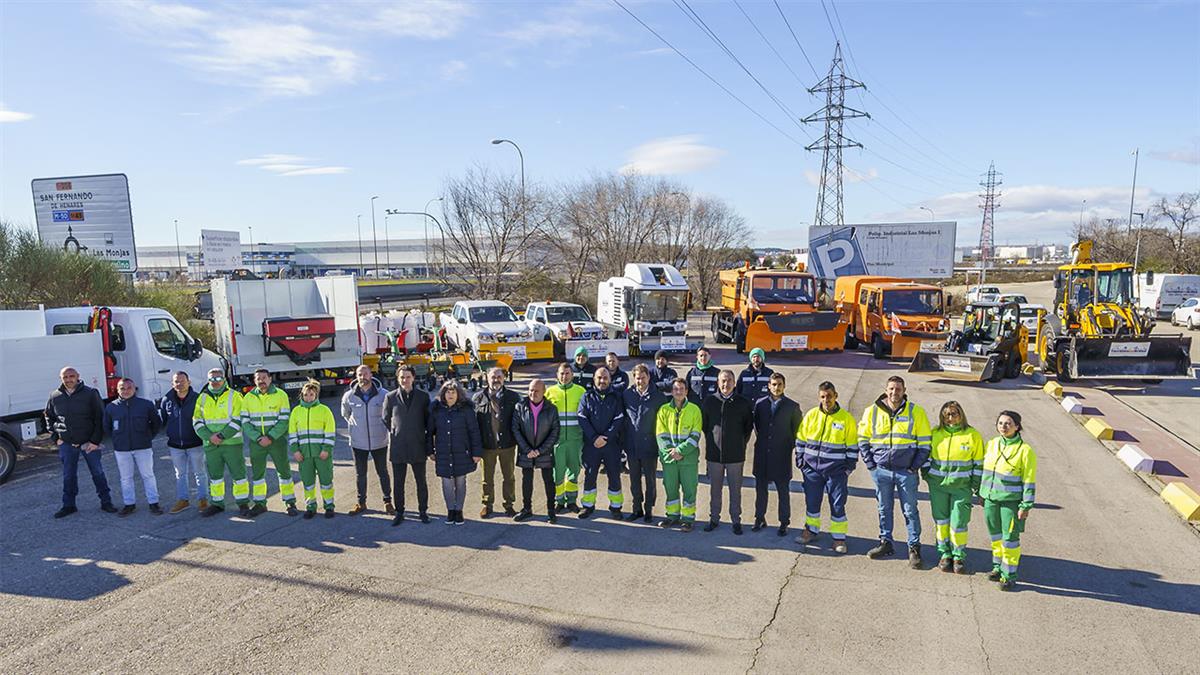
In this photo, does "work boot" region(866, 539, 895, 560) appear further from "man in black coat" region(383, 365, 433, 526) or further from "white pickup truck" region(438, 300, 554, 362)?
"white pickup truck" region(438, 300, 554, 362)

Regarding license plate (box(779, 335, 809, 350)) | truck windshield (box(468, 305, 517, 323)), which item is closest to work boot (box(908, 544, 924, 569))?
license plate (box(779, 335, 809, 350))

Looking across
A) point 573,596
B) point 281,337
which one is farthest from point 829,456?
point 281,337

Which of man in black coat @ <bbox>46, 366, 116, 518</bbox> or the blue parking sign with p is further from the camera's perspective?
the blue parking sign with p

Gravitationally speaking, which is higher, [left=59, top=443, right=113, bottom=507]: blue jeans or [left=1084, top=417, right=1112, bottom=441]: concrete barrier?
[left=59, top=443, right=113, bottom=507]: blue jeans

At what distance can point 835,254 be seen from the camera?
3312cm

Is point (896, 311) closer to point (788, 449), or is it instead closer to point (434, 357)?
point (434, 357)

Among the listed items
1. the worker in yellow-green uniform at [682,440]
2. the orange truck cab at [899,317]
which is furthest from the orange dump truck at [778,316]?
the worker in yellow-green uniform at [682,440]

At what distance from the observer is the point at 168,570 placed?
20.5 ft

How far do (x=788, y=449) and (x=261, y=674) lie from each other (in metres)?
4.74

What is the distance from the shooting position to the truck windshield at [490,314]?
1941 centimetres

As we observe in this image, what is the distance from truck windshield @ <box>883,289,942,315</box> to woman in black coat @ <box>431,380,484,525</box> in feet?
54.2

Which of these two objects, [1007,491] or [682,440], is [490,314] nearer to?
[682,440]

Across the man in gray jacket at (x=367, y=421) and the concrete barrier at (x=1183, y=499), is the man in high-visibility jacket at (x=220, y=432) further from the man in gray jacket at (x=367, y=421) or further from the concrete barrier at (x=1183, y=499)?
the concrete barrier at (x=1183, y=499)

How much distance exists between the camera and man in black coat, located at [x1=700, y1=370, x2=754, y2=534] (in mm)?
6809
